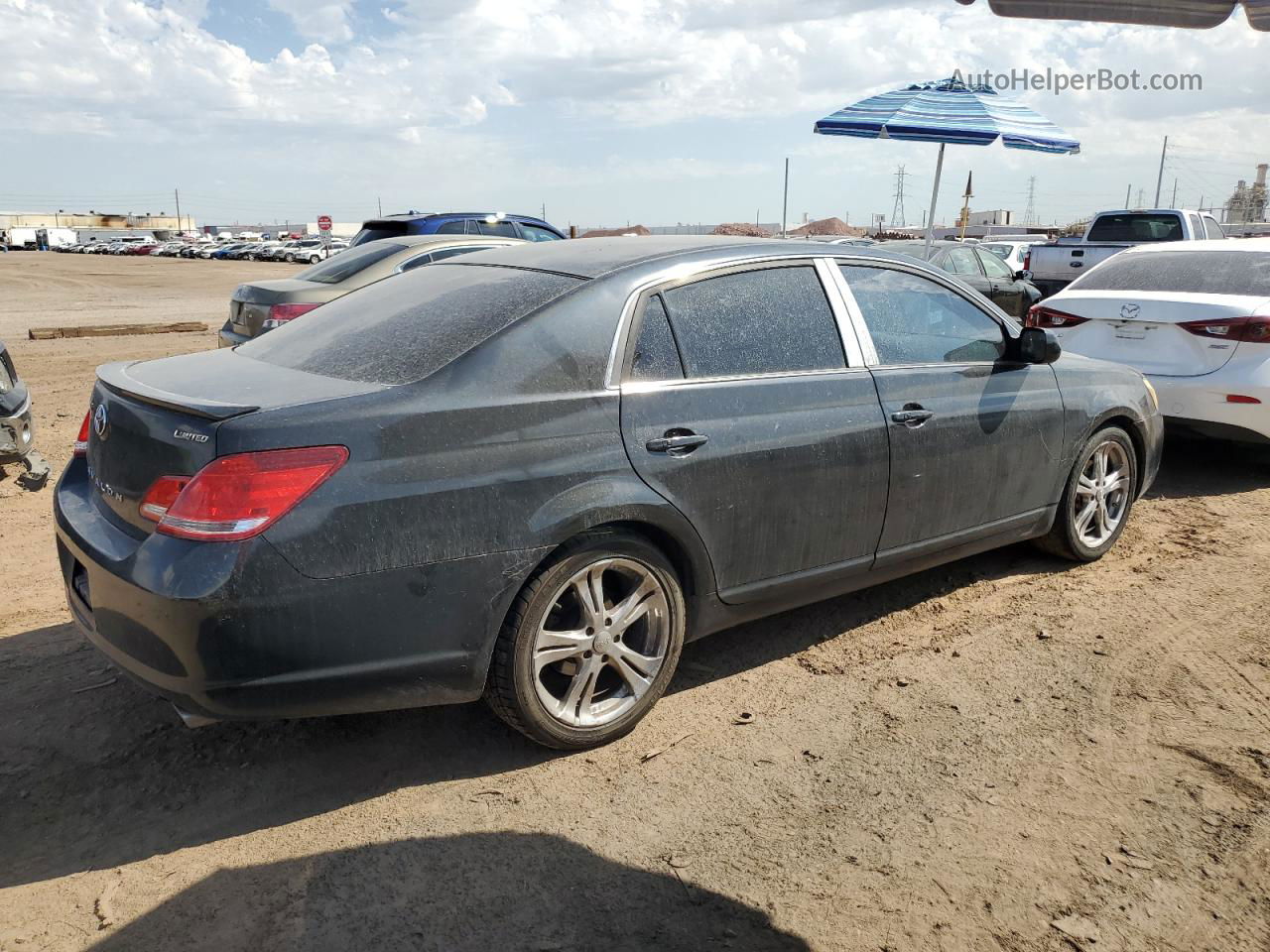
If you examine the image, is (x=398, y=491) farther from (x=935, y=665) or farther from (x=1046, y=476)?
(x=1046, y=476)

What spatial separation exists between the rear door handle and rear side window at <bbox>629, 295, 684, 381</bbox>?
1.02 m

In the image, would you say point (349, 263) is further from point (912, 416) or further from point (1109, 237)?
point (1109, 237)

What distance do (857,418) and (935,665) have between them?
103 cm

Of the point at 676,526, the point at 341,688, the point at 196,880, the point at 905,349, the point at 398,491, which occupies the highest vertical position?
the point at 905,349

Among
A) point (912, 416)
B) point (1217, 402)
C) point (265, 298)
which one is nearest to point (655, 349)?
point (912, 416)

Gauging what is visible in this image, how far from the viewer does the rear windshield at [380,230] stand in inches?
462

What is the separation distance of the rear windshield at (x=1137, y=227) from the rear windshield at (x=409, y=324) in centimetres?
1378

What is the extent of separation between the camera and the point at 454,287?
3.73 meters

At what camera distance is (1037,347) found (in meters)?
4.56

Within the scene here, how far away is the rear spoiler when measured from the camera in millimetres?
2814

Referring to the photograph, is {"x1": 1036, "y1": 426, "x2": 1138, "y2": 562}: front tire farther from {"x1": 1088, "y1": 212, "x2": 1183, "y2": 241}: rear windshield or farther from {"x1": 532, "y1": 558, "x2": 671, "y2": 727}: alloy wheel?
{"x1": 1088, "y1": 212, "x2": 1183, "y2": 241}: rear windshield

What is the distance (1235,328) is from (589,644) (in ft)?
16.9

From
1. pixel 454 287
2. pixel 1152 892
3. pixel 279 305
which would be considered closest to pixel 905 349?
pixel 454 287

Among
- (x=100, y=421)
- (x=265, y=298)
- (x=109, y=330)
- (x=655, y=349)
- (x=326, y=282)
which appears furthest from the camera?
(x=109, y=330)
